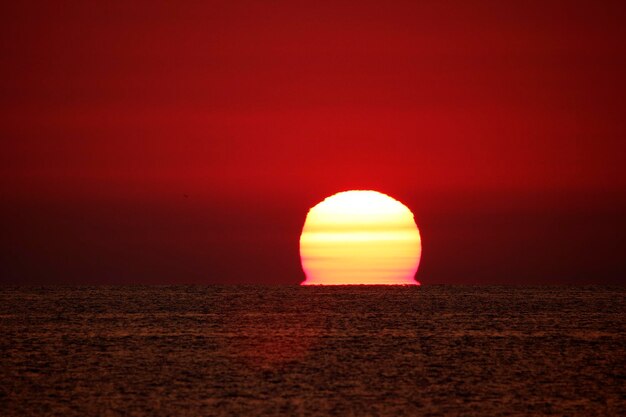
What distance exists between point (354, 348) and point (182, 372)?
336 cm

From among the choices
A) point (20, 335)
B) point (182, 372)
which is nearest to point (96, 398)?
point (182, 372)

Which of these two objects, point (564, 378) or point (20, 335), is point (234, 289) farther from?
point (564, 378)

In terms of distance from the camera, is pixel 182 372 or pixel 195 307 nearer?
pixel 182 372

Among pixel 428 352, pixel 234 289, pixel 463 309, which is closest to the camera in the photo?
pixel 428 352

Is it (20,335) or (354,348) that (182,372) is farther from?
(20,335)

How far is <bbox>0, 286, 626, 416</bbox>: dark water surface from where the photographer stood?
13047 millimetres

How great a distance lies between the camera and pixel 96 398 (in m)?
13.2

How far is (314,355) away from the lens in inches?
642

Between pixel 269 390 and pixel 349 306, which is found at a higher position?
pixel 349 306

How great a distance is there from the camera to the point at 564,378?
48.0ft

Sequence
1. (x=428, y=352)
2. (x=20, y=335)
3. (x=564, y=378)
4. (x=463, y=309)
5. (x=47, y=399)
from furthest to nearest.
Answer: (x=463, y=309) → (x=20, y=335) → (x=428, y=352) → (x=564, y=378) → (x=47, y=399)

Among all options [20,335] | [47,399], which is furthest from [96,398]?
[20,335]

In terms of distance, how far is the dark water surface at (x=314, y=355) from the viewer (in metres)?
13.0

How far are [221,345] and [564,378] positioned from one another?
597 cm
